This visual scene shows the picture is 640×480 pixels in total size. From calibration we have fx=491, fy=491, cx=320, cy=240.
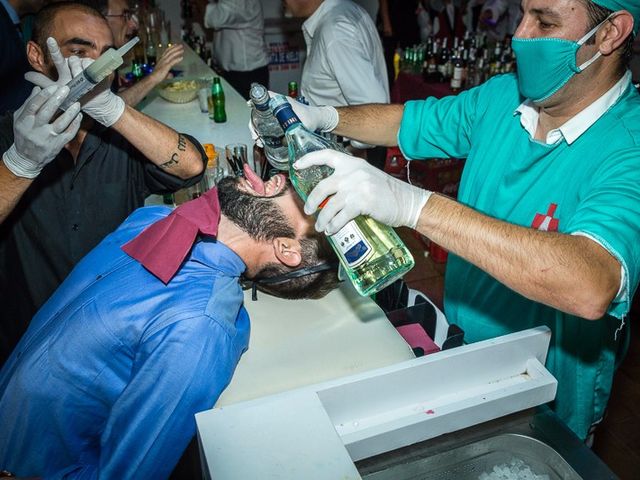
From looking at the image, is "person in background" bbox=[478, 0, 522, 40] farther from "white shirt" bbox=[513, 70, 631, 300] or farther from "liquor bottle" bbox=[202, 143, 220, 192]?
"white shirt" bbox=[513, 70, 631, 300]

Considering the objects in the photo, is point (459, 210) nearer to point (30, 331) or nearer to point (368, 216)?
point (368, 216)

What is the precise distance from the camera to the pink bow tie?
1.39 metres

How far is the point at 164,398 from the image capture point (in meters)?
1.24

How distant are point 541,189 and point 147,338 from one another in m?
1.32

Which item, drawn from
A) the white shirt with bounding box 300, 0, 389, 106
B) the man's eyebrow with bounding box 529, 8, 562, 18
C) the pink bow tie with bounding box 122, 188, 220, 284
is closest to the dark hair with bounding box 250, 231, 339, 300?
the pink bow tie with bounding box 122, 188, 220, 284

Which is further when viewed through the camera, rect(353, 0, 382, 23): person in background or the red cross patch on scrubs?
rect(353, 0, 382, 23): person in background

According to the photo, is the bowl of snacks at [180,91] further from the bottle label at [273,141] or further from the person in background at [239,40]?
the bottle label at [273,141]

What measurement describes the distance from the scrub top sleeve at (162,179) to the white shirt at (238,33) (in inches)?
171

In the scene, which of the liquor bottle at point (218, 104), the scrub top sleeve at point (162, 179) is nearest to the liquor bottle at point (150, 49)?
the liquor bottle at point (218, 104)

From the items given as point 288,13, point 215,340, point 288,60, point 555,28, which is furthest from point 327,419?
point 288,60

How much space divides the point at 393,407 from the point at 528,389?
0.33m

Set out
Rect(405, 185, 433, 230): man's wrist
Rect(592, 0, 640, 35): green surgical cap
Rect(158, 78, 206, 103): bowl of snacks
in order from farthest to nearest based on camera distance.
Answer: Rect(158, 78, 206, 103): bowl of snacks < Rect(592, 0, 640, 35): green surgical cap < Rect(405, 185, 433, 230): man's wrist

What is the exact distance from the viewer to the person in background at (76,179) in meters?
2.02

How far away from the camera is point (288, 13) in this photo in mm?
3910
